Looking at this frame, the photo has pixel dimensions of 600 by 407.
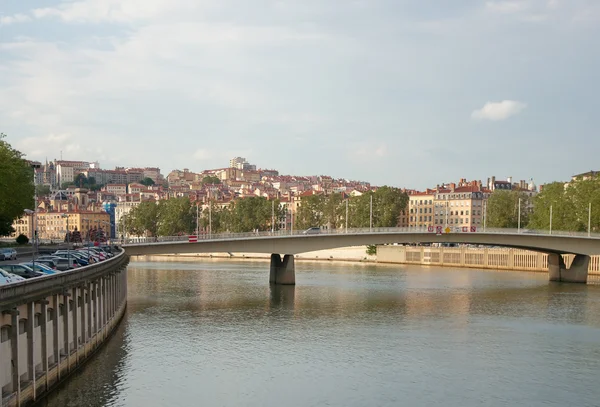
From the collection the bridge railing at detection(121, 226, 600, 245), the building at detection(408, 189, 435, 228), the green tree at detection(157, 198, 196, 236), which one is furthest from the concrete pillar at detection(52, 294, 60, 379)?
the building at detection(408, 189, 435, 228)

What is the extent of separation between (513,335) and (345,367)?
13.2 meters

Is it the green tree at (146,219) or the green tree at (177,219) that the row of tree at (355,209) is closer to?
the green tree at (177,219)

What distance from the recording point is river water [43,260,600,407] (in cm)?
3023

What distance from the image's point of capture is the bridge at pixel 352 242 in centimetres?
6681

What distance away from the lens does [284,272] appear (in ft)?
235

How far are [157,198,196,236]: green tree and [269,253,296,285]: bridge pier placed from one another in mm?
80425

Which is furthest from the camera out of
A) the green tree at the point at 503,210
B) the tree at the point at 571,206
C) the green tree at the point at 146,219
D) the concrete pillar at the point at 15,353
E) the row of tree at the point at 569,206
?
the green tree at the point at 146,219

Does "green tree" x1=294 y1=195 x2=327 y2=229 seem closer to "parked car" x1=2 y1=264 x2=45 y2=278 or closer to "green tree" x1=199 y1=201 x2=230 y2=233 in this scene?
"green tree" x1=199 y1=201 x2=230 y2=233

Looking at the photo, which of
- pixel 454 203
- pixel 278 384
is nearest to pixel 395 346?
pixel 278 384

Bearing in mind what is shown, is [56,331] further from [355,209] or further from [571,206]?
[355,209]

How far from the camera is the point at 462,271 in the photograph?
3932 inches

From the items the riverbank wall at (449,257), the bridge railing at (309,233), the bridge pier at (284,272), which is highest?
the bridge railing at (309,233)

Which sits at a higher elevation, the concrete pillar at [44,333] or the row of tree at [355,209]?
the row of tree at [355,209]

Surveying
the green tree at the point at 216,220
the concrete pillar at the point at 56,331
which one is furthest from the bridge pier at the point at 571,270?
the green tree at the point at 216,220
